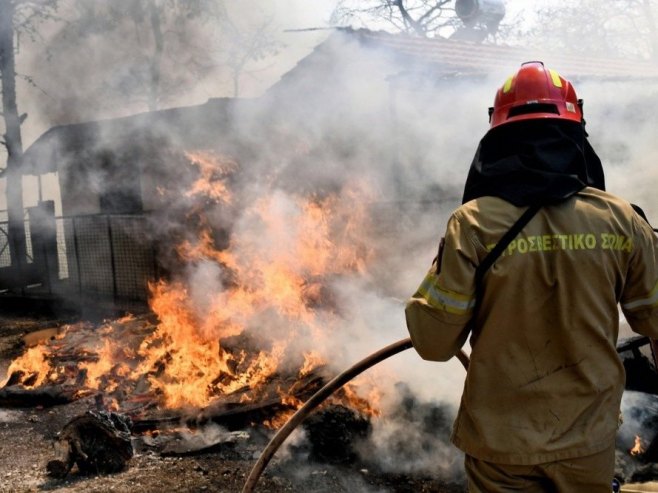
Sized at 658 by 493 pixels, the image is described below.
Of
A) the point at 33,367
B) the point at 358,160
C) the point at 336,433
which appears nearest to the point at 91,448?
the point at 336,433

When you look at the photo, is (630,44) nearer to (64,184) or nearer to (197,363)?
(64,184)

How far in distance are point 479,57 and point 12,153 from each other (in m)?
10.8

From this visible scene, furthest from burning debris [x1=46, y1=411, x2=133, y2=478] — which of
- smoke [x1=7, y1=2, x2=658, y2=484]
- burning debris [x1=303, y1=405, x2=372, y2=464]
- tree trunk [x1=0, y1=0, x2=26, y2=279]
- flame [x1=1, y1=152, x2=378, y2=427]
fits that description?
tree trunk [x1=0, y1=0, x2=26, y2=279]

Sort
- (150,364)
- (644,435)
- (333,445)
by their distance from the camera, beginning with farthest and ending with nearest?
(150,364) < (333,445) < (644,435)

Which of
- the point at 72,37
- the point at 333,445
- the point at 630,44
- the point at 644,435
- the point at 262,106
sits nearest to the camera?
the point at 644,435

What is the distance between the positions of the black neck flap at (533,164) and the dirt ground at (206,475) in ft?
8.87

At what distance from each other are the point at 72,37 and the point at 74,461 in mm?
11640

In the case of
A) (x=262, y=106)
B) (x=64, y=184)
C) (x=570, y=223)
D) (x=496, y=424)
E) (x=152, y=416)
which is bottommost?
(x=152, y=416)

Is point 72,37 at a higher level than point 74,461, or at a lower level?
higher

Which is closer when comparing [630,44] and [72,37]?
[72,37]

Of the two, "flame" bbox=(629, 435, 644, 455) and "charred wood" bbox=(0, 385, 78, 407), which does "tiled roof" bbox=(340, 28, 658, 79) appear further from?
"charred wood" bbox=(0, 385, 78, 407)

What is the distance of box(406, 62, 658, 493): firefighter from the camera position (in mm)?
1902

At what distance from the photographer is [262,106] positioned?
958 centimetres

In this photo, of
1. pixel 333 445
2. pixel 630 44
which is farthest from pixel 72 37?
pixel 630 44
